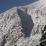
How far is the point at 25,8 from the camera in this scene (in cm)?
2936

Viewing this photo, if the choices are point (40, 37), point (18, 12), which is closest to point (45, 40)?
point (40, 37)

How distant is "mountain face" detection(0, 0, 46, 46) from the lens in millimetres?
23641

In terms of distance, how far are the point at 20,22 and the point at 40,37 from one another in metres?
4.18

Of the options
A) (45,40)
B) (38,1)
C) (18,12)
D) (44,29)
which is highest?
(38,1)

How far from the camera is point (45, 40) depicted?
21594 mm

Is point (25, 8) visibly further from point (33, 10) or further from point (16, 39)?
point (16, 39)

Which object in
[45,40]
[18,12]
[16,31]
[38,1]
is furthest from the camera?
[38,1]

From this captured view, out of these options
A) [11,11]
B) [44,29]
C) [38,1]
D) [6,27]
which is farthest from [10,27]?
[38,1]

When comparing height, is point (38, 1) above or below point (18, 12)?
above

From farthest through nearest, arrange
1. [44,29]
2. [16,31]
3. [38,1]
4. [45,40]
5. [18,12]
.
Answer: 1. [38,1]
2. [18,12]
3. [16,31]
4. [44,29]
5. [45,40]

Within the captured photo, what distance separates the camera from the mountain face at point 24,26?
931 inches

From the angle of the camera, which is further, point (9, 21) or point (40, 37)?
point (9, 21)

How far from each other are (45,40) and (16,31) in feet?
15.8

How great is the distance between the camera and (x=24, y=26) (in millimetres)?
26438
